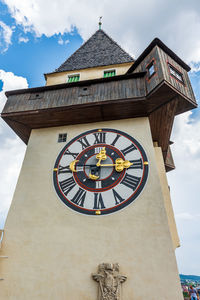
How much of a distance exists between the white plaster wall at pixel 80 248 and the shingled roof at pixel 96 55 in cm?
543

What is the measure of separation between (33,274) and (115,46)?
35.2 ft

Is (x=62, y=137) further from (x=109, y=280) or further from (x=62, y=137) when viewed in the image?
(x=109, y=280)

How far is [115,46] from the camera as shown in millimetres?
11062

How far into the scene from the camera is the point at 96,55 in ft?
35.0

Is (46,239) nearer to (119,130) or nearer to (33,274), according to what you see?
(33,274)

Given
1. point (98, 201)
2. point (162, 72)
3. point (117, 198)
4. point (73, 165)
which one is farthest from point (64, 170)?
point (162, 72)

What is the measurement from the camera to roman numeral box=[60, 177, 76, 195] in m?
6.33

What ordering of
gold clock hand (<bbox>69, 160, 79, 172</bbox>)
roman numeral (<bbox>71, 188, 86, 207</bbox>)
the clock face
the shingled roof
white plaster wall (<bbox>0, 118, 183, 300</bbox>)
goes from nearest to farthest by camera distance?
white plaster wall (<bbox>0, 118, 183, 300</bbox>)
the clock face
roman numeral (<bbox>71, 188, 86, 207</bbox>)
gold clock hand (<bbox>69, 160, 79, 172</bbox>)
the shingled roof

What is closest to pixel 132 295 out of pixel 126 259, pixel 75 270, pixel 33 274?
pixel 126 259

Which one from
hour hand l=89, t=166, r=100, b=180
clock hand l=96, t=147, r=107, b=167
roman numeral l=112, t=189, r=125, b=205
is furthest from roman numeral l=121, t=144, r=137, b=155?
roman numeral l=112, t=189, r=125, b=205

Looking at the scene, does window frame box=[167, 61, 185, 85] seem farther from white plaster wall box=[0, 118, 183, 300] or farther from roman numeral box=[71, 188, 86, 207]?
roman numeral box=[71, 188, 86, 207]

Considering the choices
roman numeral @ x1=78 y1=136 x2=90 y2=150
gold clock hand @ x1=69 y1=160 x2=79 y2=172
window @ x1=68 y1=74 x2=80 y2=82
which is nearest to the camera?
gold clock hand @ x1=69 y1=160 x2=79 y2=172

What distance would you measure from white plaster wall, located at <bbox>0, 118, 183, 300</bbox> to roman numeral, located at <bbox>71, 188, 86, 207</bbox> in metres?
0.30

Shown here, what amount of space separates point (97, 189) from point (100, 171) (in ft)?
2.01
